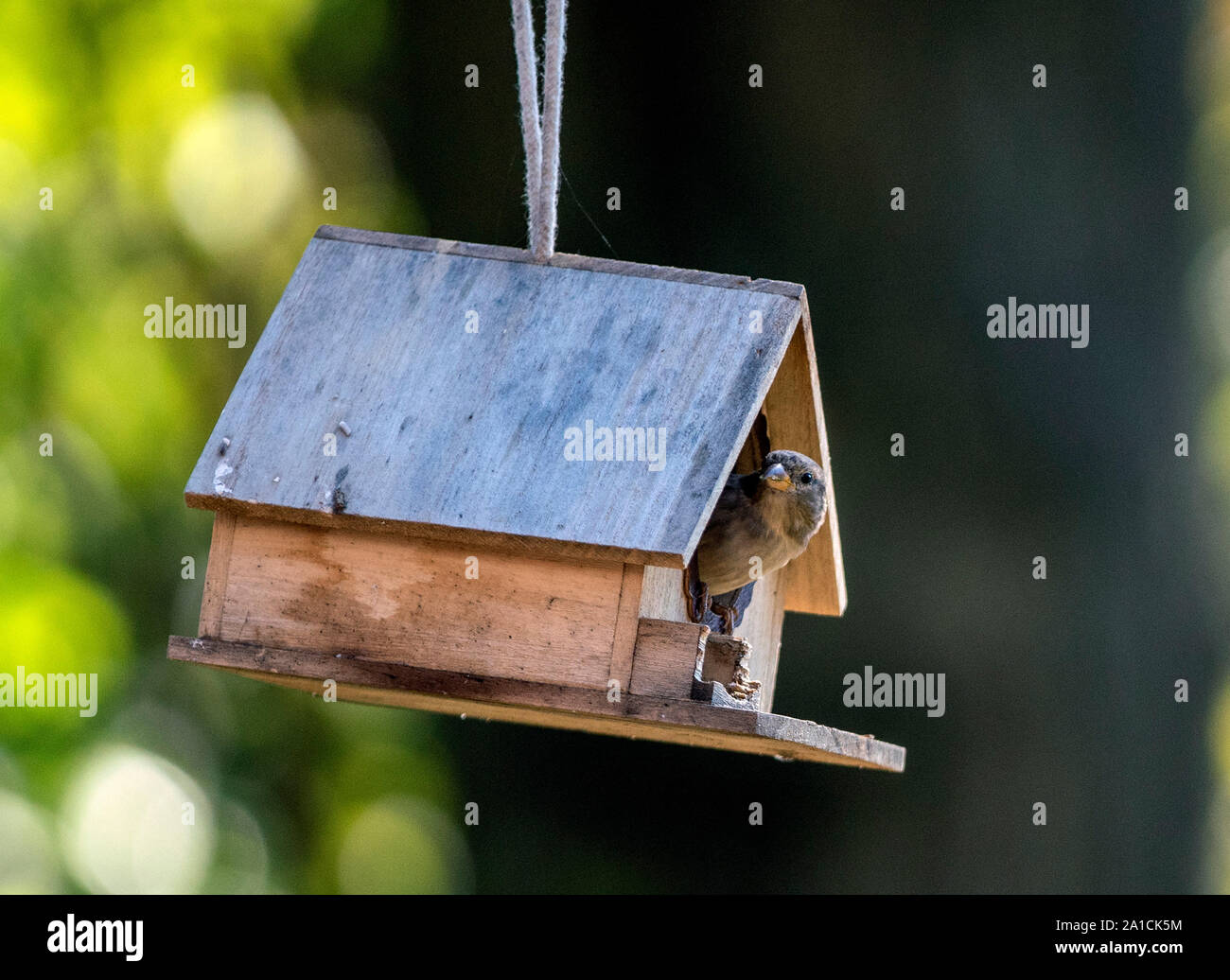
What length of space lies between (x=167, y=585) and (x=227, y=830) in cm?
113

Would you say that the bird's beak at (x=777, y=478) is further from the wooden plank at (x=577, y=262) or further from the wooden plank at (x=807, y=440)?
the wooden plank at (x=577, y=262)

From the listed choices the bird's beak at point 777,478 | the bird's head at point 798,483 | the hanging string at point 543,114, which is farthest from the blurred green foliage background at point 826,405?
the hanging string at point 543,114

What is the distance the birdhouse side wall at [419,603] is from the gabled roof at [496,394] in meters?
0.08

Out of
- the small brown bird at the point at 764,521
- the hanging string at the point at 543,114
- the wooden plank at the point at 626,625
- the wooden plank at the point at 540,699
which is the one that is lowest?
the wooden plank at the point at 540,699

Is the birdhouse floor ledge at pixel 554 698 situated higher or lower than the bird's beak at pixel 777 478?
lower

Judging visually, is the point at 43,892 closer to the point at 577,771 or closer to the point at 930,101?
the point at 577,771

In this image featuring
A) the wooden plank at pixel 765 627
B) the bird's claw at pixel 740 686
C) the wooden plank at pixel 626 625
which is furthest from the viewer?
the wooden plank at pixel 765 627

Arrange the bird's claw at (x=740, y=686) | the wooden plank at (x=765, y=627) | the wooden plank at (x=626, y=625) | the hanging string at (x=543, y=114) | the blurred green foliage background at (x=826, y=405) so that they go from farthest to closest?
1. the blurred green foliage background at (x=826, y=405)
2. the wooden plank at (x=765, y=627)
3. the bird's claw at (x=740, y=686)
4. the hanging string at (x=543, y=114)
5. the wooden plank at (x=626, y=625)

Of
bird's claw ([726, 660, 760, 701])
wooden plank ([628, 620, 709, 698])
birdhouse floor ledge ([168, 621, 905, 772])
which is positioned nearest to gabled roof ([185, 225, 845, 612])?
wooden plank ([628, 620, 709, 698])

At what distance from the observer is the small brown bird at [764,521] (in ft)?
11.3

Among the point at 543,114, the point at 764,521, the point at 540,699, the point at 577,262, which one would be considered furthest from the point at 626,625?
the point at 543,114

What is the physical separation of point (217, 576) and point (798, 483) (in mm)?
1355

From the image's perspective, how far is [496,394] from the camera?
304 centimetres

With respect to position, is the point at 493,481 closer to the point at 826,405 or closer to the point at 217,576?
the point at 217,576
